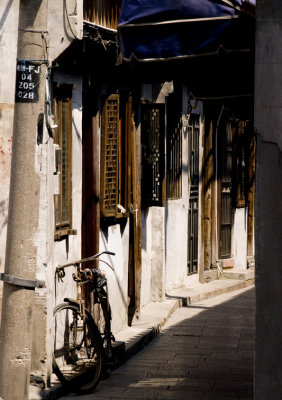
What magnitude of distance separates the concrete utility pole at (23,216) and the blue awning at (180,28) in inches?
79.4

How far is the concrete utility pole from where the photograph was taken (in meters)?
8.52

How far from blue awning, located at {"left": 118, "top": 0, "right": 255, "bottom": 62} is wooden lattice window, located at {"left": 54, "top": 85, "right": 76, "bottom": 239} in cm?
145

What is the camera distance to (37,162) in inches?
346

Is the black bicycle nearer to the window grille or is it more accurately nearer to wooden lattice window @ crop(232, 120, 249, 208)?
the window grille

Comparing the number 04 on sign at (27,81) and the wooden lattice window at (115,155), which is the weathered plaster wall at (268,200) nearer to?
the number 04 on sign at (27,81)

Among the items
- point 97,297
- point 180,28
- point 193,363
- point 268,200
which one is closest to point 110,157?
point 97,297

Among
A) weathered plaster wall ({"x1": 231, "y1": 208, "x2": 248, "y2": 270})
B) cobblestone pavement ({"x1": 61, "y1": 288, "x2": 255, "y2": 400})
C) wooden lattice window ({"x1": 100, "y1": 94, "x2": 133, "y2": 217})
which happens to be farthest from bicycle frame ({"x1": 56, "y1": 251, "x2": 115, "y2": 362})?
weathered plaster wall ({"x1": 231, "y1": 208, "x2": 248, "y2": 270})

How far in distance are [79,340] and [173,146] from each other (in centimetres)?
742

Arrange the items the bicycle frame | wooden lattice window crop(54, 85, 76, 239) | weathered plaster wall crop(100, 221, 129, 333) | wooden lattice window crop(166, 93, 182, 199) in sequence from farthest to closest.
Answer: wooden lattice window crop(166, 93, 182, 199), weathered plaster wall crop(100, 221, 129, 333), wooden lattice window crop(54, 85, 76, 239), the bicycle frame

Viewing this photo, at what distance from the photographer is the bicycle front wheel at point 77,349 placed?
36.7 ft

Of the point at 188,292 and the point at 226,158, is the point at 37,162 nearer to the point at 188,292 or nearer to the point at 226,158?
the point at 188,292

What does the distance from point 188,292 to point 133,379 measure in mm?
7340

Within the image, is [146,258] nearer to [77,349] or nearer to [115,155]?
[115,155]

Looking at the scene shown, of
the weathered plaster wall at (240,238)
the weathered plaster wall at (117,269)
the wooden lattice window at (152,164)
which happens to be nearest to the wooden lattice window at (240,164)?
the weathered plaster wall at (240,238)
